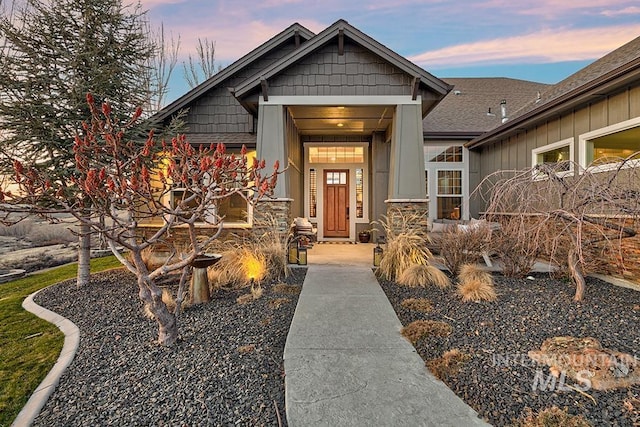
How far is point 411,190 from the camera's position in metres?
7.07

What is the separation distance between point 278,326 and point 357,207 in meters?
7.36

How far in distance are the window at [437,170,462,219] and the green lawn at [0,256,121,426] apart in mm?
9972

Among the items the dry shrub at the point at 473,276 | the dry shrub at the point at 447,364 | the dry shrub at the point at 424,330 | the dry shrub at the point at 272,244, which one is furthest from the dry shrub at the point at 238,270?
the dry shrub at the point at 473,276

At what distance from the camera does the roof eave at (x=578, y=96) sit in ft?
15.8

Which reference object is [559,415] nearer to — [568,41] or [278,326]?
[278,326]

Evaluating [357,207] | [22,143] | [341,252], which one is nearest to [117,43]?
[22,143]

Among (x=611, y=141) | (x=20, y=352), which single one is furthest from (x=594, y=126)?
(x=20, y=352)

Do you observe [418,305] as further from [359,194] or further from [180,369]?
[359,194]

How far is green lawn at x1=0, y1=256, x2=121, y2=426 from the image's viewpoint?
8.53 ft

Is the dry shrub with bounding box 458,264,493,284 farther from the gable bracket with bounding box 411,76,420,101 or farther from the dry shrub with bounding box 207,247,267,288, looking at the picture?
the gable bracket with bounding box 411,76,420,101

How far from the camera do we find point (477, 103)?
11.8 m

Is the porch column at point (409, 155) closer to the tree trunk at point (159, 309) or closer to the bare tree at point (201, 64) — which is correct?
the tree trunk at point (159, 309)

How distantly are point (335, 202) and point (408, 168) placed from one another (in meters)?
4.03

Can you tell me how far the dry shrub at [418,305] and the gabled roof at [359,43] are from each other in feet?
16.1
